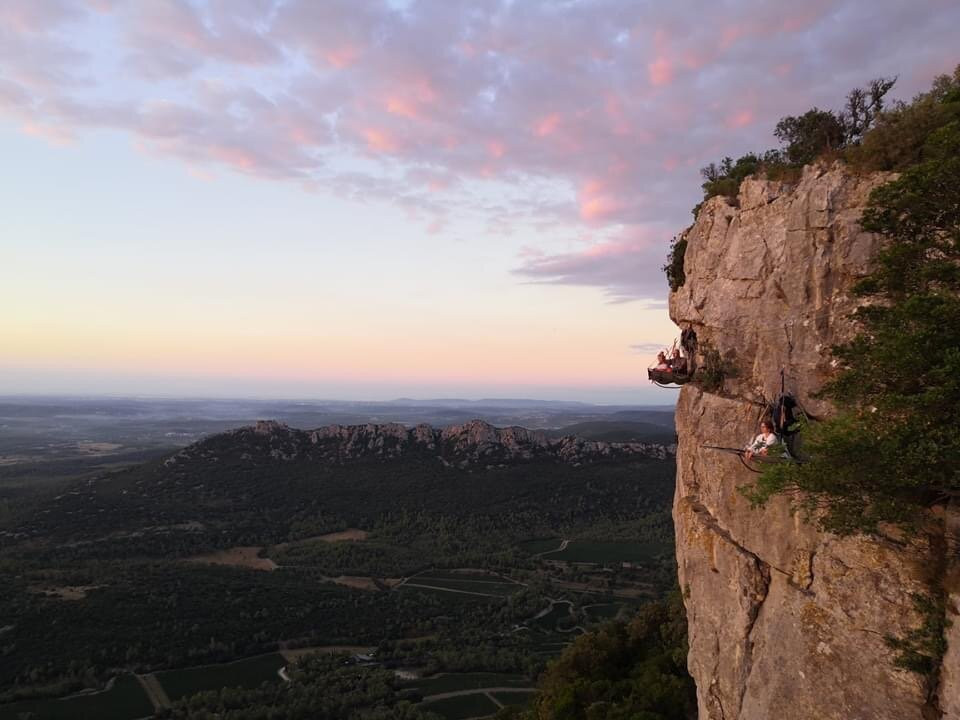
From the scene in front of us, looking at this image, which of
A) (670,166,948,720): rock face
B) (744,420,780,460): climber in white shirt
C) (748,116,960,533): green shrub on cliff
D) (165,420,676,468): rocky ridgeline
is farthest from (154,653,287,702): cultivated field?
(165,420,676,468): rocky ridgeline

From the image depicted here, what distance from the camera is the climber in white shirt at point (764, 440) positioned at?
1228 centimetres

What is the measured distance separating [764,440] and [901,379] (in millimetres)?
3037

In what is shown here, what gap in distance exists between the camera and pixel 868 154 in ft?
40.6

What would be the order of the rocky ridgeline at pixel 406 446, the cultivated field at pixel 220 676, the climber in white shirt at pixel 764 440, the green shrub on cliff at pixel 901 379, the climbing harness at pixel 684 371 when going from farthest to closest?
the rocky ridgeline at pixel 406 446
the cultivated field at pixel 220 676
the climbing harness at pixel 684 371
the climber in white shirt at pixel 764 440
the green shrub on cliff at pixel 901 379

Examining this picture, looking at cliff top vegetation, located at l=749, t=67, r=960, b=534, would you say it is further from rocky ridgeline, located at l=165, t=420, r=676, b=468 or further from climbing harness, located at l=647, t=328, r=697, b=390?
rocky ridgeline, located at l=165, t=420, r=676, b=468

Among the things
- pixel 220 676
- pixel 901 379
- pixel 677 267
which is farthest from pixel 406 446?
pixel 901 379

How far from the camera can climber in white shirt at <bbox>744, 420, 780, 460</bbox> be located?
1228 centimetres

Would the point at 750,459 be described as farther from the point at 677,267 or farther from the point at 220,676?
→ the point at 220,676

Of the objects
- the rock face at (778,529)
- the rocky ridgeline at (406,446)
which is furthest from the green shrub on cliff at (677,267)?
the rocky ridgeline at (406,446)

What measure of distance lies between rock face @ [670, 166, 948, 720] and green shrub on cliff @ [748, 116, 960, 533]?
0.90 meters

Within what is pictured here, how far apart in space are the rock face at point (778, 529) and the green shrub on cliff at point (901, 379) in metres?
0.90

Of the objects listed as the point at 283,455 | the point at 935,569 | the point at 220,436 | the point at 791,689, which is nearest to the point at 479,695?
the point at 791,689

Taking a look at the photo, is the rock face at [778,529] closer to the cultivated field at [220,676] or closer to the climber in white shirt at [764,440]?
the climber in white shirt at [764,440]

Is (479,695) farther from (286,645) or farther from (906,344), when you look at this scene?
(906,344)
